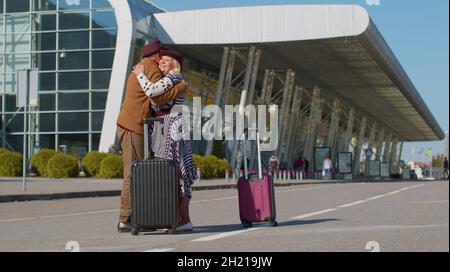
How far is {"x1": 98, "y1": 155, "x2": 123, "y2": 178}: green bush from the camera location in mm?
31016

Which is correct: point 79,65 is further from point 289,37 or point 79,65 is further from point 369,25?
point 369,25

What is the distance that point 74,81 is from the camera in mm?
37875

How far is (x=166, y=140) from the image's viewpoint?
809 centimetres

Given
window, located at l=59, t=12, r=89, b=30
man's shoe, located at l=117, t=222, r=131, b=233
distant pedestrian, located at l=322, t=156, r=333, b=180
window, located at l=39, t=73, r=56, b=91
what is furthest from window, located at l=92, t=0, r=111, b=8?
man's shoe, located at l=117, t=222, r=131, b=233

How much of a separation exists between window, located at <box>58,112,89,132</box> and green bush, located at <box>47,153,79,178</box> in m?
6.53

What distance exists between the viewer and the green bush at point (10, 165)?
31.0 m

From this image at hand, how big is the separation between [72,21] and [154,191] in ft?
104

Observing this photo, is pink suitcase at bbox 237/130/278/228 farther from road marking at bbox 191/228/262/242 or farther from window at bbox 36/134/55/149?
window at bbox 36/134/55/149

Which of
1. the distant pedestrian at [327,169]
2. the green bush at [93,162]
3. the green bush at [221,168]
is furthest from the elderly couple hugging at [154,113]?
the distant pedestrian at [327,169]

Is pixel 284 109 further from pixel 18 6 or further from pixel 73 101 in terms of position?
pixel 18 6

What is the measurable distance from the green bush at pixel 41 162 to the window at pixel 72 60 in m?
6.97
